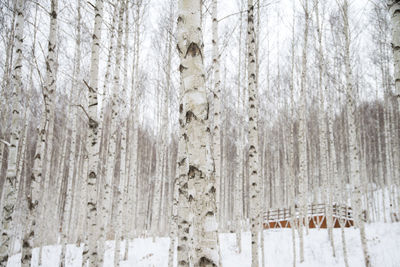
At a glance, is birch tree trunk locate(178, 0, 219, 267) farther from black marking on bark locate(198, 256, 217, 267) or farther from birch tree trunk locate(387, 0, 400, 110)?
birch tree trunk locate(387, 0, 400, 110)

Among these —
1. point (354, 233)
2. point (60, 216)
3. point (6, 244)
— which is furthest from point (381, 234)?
point (60, 216)

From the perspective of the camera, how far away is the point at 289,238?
11.5 m

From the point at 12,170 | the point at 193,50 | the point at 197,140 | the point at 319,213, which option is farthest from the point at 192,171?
the point at 319,213

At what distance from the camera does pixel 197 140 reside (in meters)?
1.73

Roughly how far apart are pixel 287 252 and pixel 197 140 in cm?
991

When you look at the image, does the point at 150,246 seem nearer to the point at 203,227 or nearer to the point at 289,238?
the point at 289,238

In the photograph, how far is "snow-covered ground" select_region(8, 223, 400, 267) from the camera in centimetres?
820

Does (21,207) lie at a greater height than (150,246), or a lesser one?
greater

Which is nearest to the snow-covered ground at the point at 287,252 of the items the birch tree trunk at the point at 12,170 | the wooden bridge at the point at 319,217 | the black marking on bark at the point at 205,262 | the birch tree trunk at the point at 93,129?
the wooden bridge at the point at 319,217

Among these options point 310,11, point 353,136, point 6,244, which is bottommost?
point 6,244

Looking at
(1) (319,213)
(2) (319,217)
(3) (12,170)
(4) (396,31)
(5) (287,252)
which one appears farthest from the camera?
(2) (319,217)

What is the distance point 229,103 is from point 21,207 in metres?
16.0

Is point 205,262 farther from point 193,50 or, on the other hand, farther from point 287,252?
point 287,252

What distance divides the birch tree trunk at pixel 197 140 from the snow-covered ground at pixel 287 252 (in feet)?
26.2
